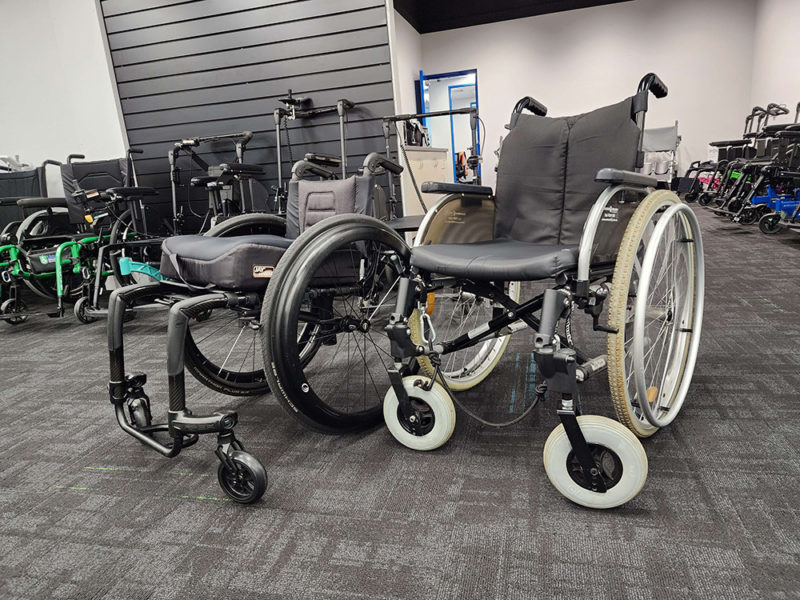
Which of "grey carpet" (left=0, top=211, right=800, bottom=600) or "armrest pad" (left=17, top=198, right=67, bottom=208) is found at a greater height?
"armrest pad" (left=17, top=198, right=67, bottom=208)

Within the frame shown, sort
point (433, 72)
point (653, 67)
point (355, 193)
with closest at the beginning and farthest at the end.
→ point (355, 193), point (653, 67), point (433, 72)

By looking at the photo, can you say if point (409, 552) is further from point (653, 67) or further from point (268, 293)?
point (653, 67)

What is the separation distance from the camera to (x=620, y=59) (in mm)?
7484

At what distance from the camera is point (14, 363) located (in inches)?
97.2

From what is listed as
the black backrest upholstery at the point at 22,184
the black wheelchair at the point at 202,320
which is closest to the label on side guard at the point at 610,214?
the black wheelchair at the point at 202,320

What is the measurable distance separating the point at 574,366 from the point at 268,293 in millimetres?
754

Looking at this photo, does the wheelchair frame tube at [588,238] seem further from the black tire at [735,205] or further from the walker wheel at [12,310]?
the black tire at [735,205]

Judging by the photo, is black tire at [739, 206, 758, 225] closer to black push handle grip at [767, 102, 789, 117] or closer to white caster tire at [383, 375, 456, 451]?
black push handle grip at [767, 102, 789, 117]

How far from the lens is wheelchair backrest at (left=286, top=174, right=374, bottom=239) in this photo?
83.0 inches

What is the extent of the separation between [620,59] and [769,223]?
4.35 m

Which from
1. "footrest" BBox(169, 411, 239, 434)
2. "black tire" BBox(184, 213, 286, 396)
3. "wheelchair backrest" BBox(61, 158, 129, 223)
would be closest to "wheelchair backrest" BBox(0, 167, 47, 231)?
"wheelchair backrest" BBox(61, 158, 129, 223)

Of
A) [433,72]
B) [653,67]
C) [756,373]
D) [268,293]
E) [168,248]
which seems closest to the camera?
[268,293]

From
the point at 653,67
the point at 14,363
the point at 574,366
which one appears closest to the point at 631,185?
the point at 574,366

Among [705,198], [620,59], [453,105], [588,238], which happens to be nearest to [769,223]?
[705,198]
